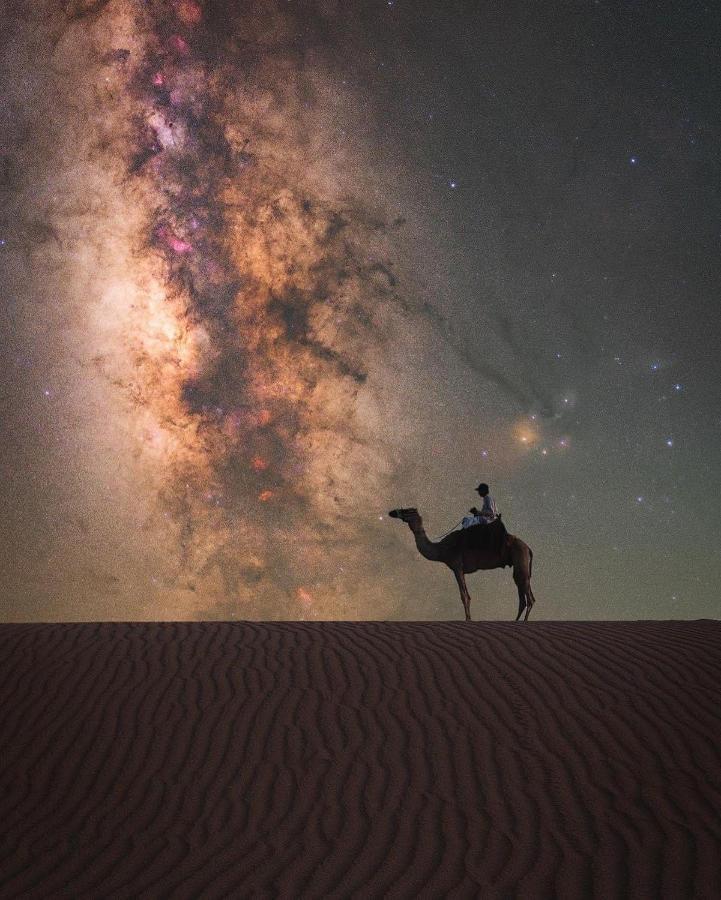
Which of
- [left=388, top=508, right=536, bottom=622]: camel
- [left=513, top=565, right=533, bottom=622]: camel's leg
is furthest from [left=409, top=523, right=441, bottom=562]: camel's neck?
[left=513, top=565, right=533, bottom=622]: camel's leg

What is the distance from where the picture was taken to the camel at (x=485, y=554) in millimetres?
18906

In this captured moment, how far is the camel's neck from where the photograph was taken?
1970cm

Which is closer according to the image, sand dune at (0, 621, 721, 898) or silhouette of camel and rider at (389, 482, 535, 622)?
sand dune at (0, 621, 721, 898)

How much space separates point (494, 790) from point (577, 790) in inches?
29.8

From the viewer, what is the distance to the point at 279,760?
8.95 m

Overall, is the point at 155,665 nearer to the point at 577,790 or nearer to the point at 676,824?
the point at 577,790

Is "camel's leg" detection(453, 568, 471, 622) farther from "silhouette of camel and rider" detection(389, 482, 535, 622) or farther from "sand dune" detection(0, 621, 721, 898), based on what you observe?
"sand dune" detection(0, 621, 721, 898)

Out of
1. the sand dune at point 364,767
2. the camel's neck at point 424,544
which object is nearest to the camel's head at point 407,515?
the camel's neck at point 424,544

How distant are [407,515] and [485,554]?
86.1 inches

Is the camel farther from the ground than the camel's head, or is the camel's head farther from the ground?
the camel's head

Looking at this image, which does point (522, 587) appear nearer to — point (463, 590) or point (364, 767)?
point (463, 590)

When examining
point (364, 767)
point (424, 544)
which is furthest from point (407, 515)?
point (364, 767)

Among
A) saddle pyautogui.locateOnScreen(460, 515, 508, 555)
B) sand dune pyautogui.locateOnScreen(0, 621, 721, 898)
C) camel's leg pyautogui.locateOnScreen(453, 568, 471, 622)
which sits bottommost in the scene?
sand dune pyautogui.locateOnScreen(0, 621, 721, 898)

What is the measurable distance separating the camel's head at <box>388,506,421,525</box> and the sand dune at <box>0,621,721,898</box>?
7.20 metres
